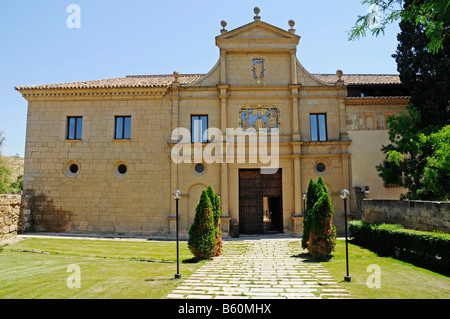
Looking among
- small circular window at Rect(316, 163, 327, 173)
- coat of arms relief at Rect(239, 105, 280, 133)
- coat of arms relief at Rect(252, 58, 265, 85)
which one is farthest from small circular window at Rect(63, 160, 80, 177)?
small circular window at Rect(316, 163, 327, 173)

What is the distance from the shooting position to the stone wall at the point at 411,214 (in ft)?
42.6

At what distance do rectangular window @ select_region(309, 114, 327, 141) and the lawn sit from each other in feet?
27.1

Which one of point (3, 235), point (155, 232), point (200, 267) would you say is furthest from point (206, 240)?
point (3, 235)

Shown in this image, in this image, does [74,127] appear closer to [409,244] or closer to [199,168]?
[199,168]

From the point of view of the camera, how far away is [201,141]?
22.7 m

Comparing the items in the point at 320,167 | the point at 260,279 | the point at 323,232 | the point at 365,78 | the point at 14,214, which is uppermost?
the point at 365,78

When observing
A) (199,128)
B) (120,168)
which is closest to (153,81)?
(199,128)

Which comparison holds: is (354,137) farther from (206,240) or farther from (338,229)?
(206,240)

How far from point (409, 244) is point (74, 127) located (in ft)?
73.4

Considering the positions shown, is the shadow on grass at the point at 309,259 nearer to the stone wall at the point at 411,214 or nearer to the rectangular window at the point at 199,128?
the stone wall at the point at 411,214

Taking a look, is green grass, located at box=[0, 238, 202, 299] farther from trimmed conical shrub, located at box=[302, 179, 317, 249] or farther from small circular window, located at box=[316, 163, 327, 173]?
small circular window, located at box=[316, 163, 327, 173]

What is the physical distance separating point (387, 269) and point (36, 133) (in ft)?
78.0

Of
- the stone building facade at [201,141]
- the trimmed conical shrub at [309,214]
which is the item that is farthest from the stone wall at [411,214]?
the trimmed conical shrub at [309,214]

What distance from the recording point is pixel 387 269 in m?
11.8
